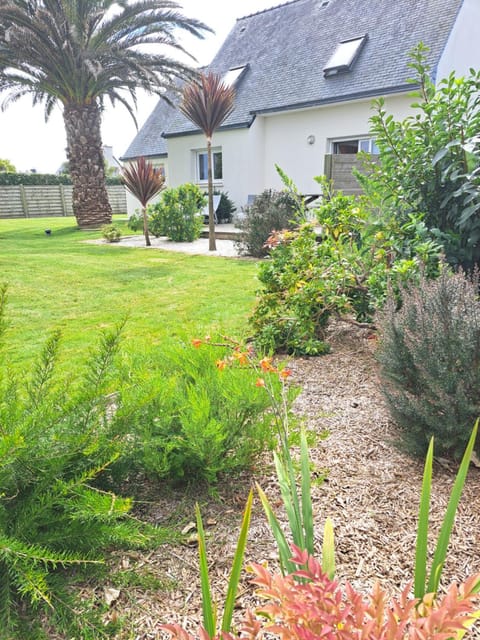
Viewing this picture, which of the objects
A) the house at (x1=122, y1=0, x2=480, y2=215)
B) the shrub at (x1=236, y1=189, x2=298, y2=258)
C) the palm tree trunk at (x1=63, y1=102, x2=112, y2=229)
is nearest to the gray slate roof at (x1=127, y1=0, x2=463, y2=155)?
the house at (x1=122, y1=0, x2=480, y2=215)

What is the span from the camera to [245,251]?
868 centimetres

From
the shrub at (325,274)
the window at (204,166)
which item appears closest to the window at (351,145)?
Result: the window at (204,166)

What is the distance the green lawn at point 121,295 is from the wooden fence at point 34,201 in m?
14.9

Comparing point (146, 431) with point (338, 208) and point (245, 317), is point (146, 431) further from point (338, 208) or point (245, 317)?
point (245, 317)

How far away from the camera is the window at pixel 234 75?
1427 centimetres

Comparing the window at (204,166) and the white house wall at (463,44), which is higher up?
the white house wall at (463,44)

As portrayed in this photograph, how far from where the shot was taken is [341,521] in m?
1.54

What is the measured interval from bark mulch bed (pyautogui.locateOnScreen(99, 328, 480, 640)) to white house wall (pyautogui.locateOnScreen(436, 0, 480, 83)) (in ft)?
35.0

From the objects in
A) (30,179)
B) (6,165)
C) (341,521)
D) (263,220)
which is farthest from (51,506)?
(6,165)

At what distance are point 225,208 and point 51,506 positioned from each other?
13132mm

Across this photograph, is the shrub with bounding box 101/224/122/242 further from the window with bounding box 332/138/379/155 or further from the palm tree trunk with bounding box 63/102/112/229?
the window with bounding box 332/138/379/155

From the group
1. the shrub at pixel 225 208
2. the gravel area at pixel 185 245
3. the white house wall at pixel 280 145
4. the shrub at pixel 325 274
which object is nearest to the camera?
the shrub at pixel 325 274

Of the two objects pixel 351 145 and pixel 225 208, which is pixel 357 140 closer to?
pixel 351 145

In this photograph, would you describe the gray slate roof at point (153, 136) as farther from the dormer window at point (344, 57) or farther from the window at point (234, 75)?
the dormer window at point (344, 57)
